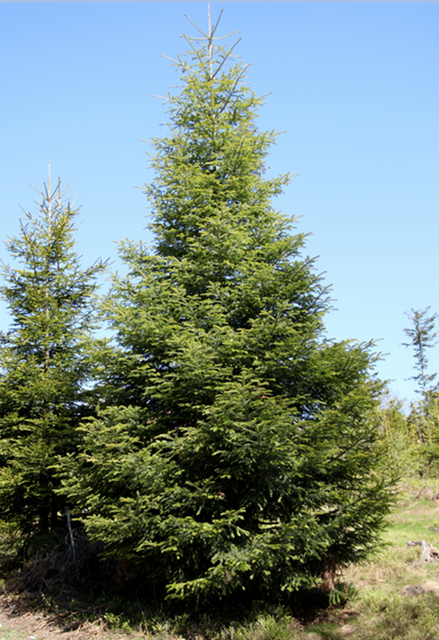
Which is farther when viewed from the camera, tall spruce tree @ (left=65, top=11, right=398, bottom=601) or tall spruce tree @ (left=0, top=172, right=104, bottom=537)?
tall spruce tree @ (left=0, top=172, right=104, bottom=537)

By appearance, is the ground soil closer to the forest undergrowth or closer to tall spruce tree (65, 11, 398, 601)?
the forest undergrowth

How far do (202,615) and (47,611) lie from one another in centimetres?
312

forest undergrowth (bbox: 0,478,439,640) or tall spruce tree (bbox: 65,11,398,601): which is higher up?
tall spruce tree (bbox: 65,11,398,601)

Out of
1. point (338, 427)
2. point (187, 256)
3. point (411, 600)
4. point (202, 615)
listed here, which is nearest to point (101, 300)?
point (187, 256)

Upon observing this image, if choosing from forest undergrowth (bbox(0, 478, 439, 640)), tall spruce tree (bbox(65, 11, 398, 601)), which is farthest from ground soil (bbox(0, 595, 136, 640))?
tall spruce tree (bbox(65, 11, 398, 601))

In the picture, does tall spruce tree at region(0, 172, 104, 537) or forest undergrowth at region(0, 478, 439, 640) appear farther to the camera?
tall spruce tree at region(0, 172, 104, 537)

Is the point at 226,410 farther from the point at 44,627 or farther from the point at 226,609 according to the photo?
the point at 44,627

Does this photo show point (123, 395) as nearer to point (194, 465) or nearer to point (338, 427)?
point (194, 465)

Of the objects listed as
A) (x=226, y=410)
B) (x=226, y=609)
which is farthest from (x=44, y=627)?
(x=226, y=410)

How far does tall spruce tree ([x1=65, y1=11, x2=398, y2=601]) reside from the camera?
6.07 metres

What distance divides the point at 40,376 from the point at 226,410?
5.65m

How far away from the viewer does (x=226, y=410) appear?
19.7ft

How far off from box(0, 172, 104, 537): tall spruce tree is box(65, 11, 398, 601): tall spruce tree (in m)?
2.12

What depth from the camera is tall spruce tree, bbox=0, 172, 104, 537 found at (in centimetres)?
941
